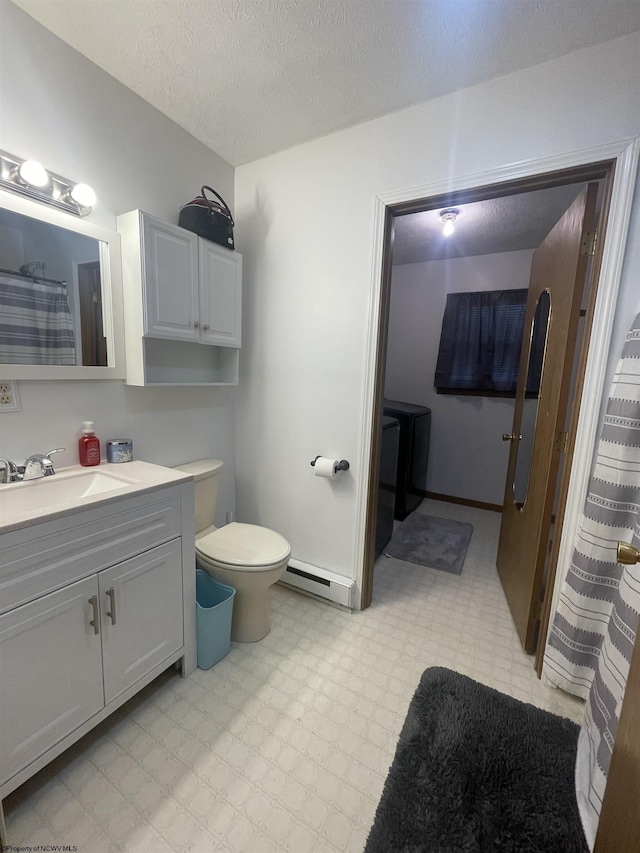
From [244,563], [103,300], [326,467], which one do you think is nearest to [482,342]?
[326,467]

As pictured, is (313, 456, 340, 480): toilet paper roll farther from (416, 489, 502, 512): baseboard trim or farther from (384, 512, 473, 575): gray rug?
(416, 489, 502, 512): baseboard trim

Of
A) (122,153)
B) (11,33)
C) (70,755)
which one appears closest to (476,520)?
(70,755)

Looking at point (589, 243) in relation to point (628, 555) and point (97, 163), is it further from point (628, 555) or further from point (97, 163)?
point (97, 163)

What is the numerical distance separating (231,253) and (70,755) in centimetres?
220

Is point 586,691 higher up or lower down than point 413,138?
lower down

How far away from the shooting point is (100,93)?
4.82 ft

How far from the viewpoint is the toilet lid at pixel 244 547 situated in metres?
1.60

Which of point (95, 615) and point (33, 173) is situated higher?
point (33, 173)

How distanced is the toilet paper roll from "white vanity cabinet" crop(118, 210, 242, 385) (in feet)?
2.40

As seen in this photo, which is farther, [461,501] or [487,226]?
[461,501]

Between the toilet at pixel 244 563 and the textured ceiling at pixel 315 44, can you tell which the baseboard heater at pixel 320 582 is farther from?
the textured ceiling at pixel 315 44

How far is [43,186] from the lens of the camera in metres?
1.29

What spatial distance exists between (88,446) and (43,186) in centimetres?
99

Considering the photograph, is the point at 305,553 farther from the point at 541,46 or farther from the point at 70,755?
the point at 541,46
